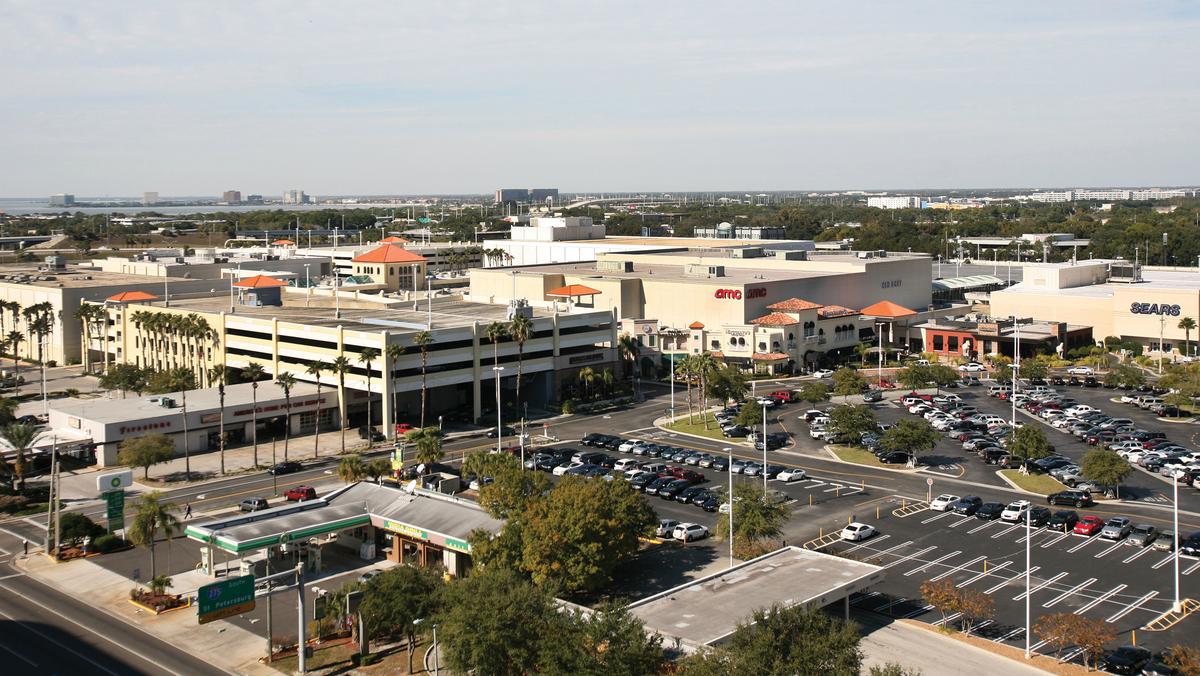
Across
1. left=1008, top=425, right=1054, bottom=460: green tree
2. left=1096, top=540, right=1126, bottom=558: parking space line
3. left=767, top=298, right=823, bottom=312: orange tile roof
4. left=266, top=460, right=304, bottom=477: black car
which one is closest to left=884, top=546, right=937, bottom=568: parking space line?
left=1096, top=540, right=1126, bottom=558: parking space line

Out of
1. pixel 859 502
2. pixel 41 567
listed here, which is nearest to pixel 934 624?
pixel 859 502

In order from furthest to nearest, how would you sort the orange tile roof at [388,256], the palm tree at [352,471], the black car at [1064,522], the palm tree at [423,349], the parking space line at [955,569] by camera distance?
1. the orange tile roof at [388,256]
2. the palm tree at [423,349]
3. the palm tree at [352,471]
4. the black car at [1064,522]
5. the parking space line at [955,569]

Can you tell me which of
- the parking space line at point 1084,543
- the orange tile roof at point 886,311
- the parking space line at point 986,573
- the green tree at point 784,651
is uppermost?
the orange tile roof at point 886,311

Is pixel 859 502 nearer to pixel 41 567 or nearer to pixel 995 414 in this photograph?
pixel 995 414

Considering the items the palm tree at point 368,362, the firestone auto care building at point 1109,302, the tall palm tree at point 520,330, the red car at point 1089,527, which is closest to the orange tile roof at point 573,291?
the tall palm tree at point 520,330

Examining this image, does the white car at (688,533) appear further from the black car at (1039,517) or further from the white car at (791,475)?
the black car at (1039,517)

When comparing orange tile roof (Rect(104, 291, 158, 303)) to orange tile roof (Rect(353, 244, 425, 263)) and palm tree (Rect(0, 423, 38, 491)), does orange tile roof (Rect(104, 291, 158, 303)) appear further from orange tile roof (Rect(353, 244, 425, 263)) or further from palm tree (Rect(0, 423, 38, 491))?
palm tree (Rect(0, 423, 38, 491))
